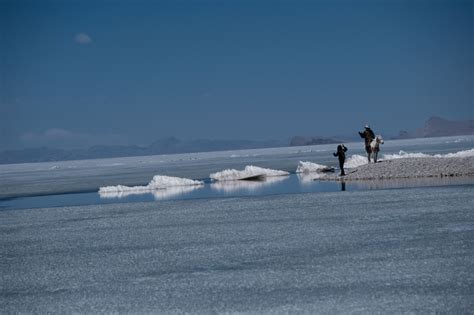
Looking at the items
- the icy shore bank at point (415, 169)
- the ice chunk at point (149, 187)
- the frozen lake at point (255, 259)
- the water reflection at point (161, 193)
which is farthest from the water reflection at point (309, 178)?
the frozen lake at point (255, 259)

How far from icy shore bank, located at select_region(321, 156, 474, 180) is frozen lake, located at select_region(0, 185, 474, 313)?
6758 mm

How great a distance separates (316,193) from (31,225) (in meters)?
7.67

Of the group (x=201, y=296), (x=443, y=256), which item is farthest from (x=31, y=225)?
(x=443, y=256)

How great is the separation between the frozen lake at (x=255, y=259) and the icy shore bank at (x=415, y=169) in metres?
6.76

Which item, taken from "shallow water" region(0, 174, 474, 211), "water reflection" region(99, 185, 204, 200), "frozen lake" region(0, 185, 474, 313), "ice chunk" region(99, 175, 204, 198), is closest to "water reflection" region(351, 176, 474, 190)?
"shallow water" region(0, 174, 474, 211)

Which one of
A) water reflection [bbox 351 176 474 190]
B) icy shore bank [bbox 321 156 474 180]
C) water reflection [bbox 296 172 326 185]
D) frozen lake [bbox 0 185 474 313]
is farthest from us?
water reflection [bbox 296 172 326 185]

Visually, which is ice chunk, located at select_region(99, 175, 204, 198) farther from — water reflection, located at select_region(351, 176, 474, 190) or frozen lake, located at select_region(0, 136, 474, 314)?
water reflection, located at select_region(351, 176, 474, 190)

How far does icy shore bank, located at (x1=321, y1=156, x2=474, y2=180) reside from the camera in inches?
875

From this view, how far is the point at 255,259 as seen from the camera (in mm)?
9102

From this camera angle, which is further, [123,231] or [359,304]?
[123,231]

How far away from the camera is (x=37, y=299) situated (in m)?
7.62

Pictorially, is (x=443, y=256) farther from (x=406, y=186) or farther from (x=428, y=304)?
(x=406, y=186)

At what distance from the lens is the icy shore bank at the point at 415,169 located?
72.9 feet

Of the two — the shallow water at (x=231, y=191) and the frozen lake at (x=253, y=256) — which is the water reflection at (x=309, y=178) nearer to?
the shallow water at (x=231, y=191)
